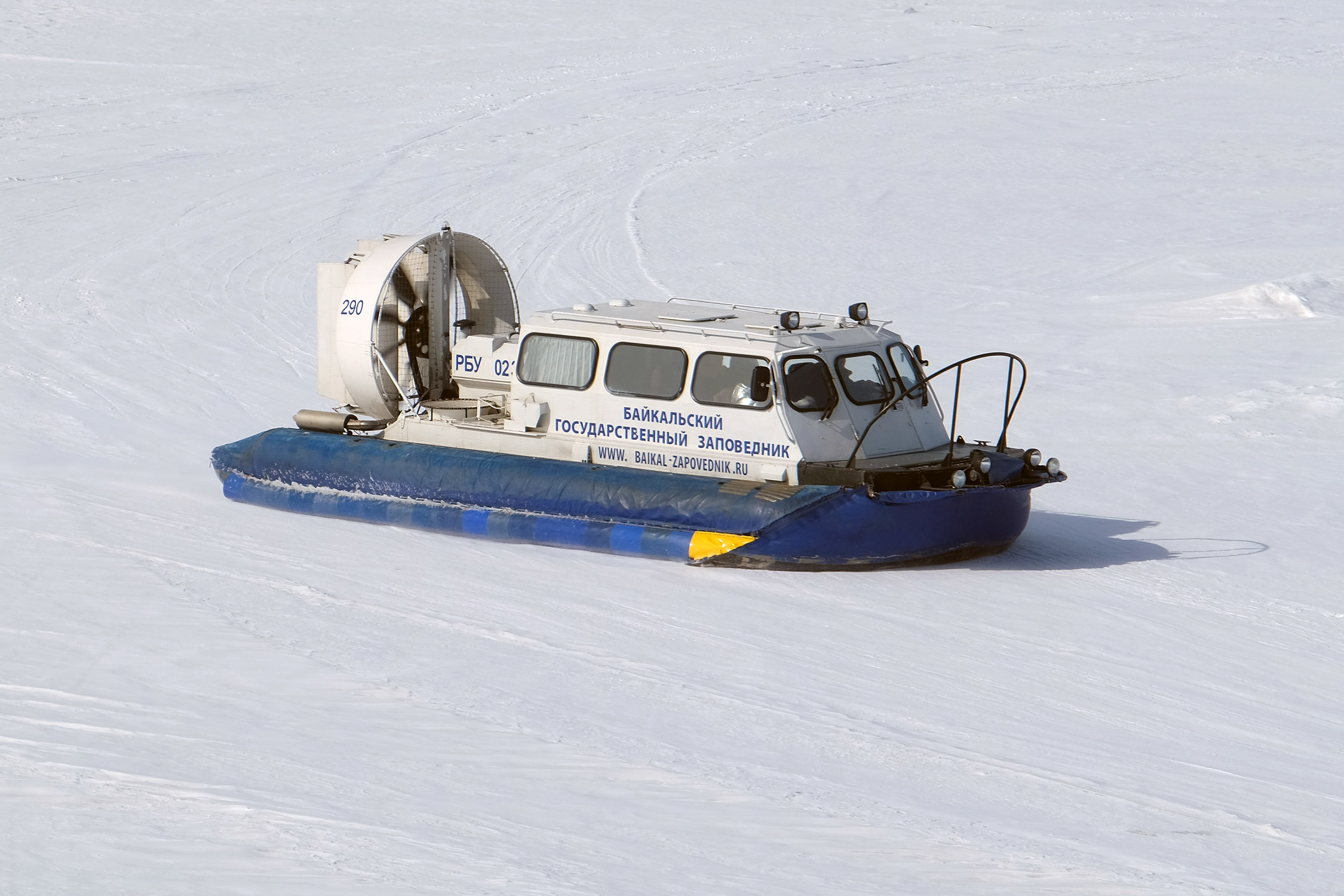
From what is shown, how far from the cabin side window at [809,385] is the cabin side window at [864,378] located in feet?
0.42

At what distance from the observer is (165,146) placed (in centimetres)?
2736

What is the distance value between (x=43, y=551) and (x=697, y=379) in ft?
14.8

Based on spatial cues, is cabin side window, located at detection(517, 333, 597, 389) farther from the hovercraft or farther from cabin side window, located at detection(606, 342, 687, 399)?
cabin side window, located at detection(606, 342, 687, 399)

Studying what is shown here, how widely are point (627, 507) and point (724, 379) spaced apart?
1.08 metres

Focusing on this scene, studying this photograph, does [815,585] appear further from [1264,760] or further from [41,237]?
[41,237]

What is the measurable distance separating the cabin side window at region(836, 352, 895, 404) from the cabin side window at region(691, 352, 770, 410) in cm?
62

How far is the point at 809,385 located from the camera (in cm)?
1148

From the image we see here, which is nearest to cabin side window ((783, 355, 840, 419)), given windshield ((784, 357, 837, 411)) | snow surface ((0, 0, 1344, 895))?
windshield ((784, 357, 837, 411))

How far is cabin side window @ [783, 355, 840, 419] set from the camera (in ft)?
37.4

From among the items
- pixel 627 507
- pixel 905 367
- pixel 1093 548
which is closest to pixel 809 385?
pixel 905 367

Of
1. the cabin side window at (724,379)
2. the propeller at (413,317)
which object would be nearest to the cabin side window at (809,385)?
the cabin side window at (724,379)

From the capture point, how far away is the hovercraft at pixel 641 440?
11.1 meters

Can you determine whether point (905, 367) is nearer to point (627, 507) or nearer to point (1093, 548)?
point (1093, 548)

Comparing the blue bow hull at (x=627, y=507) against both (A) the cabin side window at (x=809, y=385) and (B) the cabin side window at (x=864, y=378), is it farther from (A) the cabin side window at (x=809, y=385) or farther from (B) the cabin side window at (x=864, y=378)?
(B) the cabin side window at (x=864, y=378)
